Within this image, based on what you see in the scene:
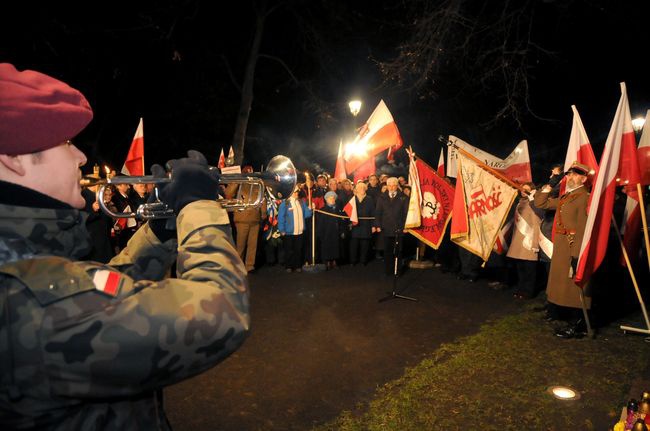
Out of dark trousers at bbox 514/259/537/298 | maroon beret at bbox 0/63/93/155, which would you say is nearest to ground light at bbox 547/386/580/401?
dark trousers at bbox 514/259/537/298

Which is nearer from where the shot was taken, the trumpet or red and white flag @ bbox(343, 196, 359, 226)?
the trumpet

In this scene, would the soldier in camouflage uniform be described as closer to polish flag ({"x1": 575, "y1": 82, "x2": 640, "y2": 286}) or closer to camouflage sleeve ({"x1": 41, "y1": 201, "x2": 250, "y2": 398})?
camouflage sleeve ({"x1": 41, "y1": 201, "x2": 250, "y2": 398})

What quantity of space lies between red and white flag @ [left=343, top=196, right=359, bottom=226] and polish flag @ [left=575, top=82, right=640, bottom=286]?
5.90 m

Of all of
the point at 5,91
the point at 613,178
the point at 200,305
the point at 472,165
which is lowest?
the point at 200,305

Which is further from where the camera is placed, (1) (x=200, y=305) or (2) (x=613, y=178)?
(2) (x=613, y=178)

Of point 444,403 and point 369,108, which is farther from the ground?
point 369,108

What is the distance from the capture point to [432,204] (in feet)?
28.0

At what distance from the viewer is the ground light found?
4270 millimetres

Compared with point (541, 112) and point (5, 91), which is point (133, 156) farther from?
point (541, 112)

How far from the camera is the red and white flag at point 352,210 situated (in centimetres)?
1073

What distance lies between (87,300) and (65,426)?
1.16ft

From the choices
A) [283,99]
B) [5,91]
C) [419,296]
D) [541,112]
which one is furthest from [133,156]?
[541,112]

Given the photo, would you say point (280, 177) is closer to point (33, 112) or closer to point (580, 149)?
point (33, 112)

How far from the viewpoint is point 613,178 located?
5.12 m
